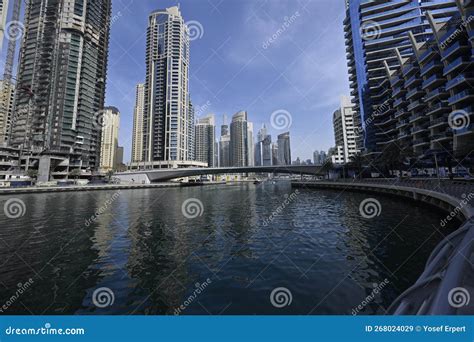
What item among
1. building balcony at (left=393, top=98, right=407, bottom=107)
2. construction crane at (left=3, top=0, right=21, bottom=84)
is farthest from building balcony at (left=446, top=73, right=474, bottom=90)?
construction crane at (left=3, top=0, right=21, bottom=84)

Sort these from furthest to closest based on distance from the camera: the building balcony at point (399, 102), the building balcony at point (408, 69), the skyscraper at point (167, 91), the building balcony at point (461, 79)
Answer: the skyscraper at point (167, 91), the building balcony at point (399, 102), the building balcony at point (408, 69), the building balcony at point (461, 79)

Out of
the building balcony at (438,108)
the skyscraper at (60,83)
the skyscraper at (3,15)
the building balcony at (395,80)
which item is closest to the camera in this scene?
the building balcony at (438,108)

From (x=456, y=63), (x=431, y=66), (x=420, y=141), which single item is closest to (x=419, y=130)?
(x=420, y=141)

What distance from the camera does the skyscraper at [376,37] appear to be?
254ft

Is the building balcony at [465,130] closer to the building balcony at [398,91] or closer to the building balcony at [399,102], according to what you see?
the building balcony at [399,102]

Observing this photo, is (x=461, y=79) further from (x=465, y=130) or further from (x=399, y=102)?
(x=399, y=102)

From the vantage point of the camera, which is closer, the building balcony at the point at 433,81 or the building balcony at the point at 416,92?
the building balcony at the point at 433,81

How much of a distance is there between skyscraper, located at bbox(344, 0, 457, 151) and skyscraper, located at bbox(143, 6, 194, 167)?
104343mm

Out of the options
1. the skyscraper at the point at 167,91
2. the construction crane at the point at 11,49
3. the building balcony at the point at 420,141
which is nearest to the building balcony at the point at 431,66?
the building balcony at the point at 420,141

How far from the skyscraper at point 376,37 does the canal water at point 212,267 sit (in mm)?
77568

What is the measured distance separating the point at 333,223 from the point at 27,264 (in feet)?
66.3

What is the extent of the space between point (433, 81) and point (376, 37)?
44.3 meters

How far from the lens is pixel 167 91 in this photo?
143125mm

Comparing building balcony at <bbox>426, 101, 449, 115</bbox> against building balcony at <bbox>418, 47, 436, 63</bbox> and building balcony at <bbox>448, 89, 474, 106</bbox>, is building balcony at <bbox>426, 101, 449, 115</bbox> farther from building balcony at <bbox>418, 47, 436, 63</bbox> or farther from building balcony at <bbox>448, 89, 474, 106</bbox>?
building balcony at <bbox>418, 47, 436, 63</bbox>
